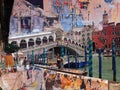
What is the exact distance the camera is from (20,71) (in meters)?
7.30

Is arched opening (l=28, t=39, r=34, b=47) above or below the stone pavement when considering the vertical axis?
below

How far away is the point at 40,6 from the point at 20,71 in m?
19.2

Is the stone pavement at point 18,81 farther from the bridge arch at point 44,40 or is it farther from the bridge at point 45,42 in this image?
the bridge arch at point 44,40

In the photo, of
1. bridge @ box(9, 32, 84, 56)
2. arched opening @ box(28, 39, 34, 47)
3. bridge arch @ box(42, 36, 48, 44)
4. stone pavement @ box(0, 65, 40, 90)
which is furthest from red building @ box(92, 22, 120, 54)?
stone pavement @ box(0, 65, 40, 90)

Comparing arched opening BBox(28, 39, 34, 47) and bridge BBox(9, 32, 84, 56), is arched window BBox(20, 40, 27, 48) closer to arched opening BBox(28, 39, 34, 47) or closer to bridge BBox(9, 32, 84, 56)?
bridge BBox(9, 32, 84, 56)

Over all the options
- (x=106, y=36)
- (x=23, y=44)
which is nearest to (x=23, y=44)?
(x=23, y=44)

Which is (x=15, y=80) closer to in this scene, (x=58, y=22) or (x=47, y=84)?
(x=47, y=84)

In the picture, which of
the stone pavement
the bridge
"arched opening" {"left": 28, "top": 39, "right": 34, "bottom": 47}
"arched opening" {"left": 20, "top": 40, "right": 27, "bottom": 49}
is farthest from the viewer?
"arched opening" {"left": 28, "top": 39, "right": 34, "bottom": 47}

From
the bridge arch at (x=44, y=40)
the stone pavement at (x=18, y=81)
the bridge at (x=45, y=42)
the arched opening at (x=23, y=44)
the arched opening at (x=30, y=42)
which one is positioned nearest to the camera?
the stone pavement at (x=18, y=81)

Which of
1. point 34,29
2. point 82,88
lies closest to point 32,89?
point 82,88

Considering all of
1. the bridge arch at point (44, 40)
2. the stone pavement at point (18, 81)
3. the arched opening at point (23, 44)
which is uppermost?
the stone pavement at point (18, 81)

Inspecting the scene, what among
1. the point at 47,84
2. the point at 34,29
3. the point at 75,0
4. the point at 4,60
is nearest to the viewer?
the point at 47,84

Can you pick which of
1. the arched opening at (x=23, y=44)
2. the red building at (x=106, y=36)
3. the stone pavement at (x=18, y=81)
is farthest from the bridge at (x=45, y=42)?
the stone pavement at (x=18, y=81)

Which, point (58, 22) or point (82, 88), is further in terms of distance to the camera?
point (58, 22)
